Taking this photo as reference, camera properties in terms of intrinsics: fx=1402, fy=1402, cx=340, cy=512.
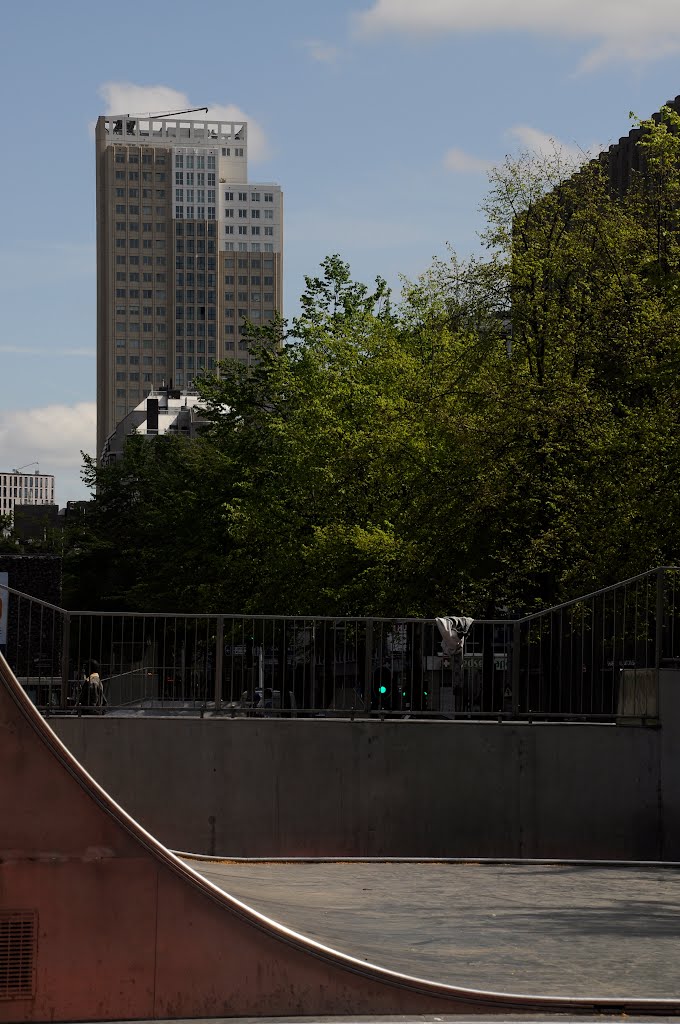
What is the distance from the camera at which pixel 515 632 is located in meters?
15.0

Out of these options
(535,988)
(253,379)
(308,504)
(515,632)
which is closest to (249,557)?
(308,504)

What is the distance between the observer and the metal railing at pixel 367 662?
48.0 ft

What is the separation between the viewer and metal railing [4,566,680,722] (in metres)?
14.6

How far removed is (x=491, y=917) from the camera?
10.7 metres

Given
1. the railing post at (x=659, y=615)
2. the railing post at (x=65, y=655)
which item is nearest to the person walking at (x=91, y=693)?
the railing post at (x=65, y=655)

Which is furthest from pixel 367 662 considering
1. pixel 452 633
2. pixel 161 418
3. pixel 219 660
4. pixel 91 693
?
pixel 161 418

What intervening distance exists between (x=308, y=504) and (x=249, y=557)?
2626 millimetres

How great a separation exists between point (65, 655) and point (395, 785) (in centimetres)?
370

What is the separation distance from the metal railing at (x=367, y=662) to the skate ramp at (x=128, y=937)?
664 cm

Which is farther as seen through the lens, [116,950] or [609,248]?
[609,248]

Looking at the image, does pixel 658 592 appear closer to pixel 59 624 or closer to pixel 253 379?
pixel 59 624

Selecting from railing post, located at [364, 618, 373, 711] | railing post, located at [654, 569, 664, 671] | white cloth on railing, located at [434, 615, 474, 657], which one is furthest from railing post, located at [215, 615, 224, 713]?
railing post, located at [654, 569, 664, 671]

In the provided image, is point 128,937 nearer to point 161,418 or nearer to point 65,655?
point 65,655

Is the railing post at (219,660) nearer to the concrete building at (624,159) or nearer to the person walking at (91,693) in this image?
the person walking at (91,693)
